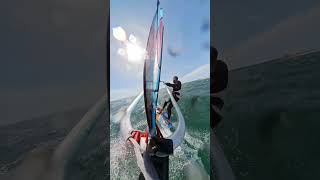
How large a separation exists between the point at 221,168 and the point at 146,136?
504 millimetres

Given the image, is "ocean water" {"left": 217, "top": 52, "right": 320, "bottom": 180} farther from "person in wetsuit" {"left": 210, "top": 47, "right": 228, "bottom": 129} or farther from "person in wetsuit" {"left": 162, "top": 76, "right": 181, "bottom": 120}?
"person in wetsuit" {"left": 162, "top": 76, "right": 181, "bottom": 120}

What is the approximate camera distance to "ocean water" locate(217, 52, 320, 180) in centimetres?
159

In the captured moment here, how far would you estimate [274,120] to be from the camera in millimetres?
1625

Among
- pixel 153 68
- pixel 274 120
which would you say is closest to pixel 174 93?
pixel 153 68

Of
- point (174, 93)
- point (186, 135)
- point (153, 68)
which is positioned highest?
point (153, 68)

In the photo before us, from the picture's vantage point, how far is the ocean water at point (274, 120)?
1595mm

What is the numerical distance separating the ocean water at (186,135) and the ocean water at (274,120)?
0.44ft

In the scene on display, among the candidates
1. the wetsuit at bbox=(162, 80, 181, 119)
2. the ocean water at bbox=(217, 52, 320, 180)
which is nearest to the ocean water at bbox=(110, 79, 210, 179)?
the wetsuit at bbox=(162, 80, 181, 119)

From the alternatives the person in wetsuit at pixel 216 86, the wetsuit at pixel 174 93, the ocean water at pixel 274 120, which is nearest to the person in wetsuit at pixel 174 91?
the wetsuit at pixel 174 93

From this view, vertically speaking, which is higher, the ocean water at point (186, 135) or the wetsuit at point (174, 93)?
the wetsuit at point (174, 93)

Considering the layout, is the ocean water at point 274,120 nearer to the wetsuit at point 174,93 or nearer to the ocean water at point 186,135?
the ocean water at point 186,135

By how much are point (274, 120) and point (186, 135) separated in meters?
0.54

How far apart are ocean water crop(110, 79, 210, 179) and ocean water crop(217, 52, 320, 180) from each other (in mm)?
134

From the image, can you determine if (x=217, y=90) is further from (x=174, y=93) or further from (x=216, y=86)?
(x=174, y=93)
